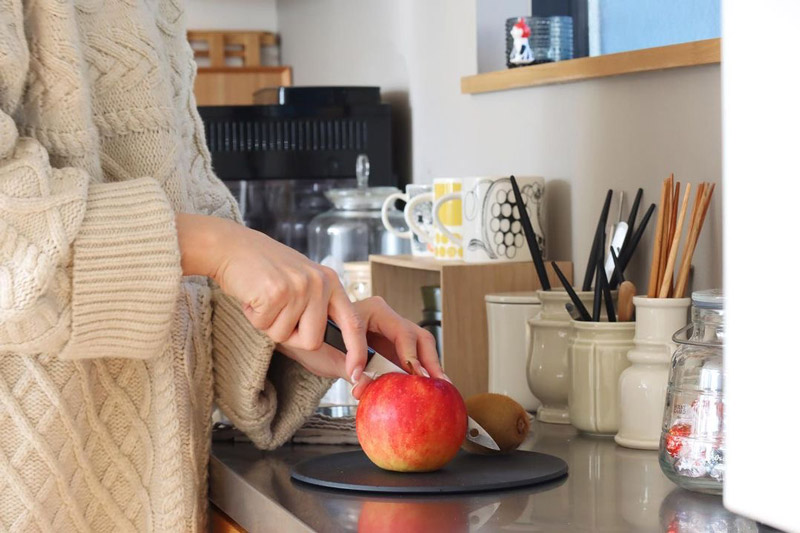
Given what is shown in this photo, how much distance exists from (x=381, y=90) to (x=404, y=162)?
0.54ft

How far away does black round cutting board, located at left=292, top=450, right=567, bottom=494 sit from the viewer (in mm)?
847

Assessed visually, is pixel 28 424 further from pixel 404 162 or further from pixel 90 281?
pixel 404 162

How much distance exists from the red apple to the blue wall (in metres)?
0.69

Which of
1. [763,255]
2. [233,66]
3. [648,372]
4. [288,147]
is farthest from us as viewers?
[233,66]

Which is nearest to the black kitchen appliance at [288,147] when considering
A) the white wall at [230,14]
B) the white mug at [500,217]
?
the white mug at [500,217]

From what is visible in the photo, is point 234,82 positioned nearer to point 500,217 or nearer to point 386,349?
point 500,217

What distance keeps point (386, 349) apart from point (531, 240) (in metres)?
0.38

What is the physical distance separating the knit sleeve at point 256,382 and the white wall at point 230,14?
2.09m

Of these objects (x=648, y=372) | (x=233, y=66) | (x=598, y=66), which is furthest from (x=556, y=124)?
(x=233, y=66)

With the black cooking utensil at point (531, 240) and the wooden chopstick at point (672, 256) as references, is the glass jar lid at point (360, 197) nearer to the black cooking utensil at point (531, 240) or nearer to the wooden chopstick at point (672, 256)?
the black cooking utensil at point (531, 240)

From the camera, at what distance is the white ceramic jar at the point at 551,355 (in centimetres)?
121

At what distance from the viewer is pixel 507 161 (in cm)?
159

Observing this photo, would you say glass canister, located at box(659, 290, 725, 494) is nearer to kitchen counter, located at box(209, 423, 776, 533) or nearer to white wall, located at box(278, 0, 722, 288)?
kitchen counter, located at box(209, 423, 776, 533)

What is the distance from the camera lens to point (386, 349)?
994 mm
